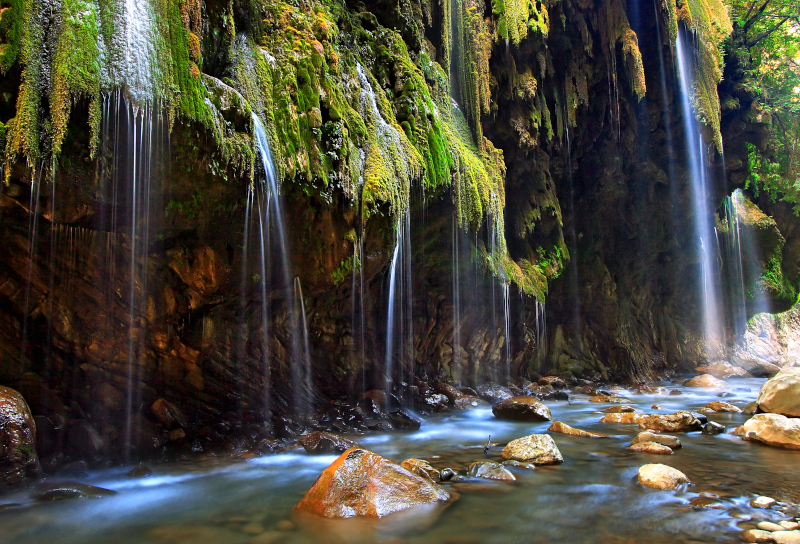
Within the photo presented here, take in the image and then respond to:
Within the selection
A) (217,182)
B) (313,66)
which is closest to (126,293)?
(217,182)

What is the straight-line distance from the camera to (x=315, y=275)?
8.79 metres

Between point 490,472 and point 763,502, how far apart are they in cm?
278

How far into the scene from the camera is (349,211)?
27.1 ft

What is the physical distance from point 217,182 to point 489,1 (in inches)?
479

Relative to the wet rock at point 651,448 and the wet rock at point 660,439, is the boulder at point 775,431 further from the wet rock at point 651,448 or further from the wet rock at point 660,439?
the wet rock at point 651,448

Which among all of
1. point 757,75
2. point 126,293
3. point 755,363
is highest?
point 757,75

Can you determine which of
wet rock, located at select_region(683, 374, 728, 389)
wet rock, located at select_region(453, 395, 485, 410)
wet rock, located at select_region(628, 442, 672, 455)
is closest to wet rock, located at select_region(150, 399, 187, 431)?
wet rock, located at select_region(453, 395, 485, 410)

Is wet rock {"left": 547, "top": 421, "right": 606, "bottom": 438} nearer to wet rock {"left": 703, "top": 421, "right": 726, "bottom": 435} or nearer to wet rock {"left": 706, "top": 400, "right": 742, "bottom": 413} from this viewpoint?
wet rock {"left": 703, "top": 421, "right": 726, "bottom": 435}

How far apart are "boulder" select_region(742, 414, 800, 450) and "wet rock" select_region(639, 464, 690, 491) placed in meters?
2.88

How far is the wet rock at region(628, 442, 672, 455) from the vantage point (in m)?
6.95

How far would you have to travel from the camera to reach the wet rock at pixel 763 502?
467 cm

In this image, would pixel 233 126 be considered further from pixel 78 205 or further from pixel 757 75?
pixel 757 75

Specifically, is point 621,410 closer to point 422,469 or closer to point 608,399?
point 608,399

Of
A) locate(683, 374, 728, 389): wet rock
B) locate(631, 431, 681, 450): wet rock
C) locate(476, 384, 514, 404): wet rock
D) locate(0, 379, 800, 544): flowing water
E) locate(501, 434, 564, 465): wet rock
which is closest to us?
locate(0, 379, 800, 544): flowing water
